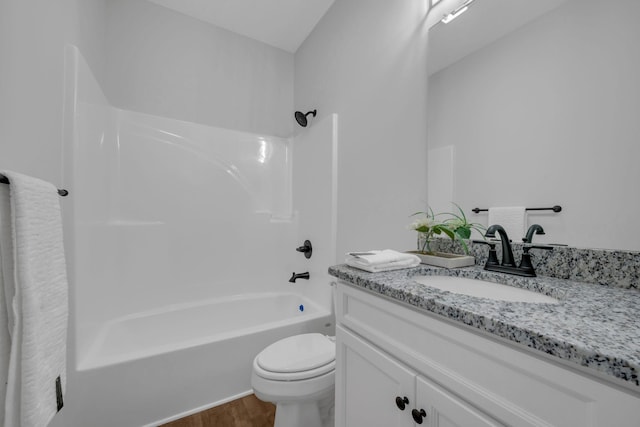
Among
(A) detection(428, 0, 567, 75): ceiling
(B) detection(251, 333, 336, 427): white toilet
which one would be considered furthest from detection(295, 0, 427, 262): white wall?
(B) detection(251, 333, 336, 427): white toilet

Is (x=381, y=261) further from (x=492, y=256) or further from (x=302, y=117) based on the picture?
(x=302, y=117)

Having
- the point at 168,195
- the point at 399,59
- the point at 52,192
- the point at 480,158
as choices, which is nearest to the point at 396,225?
the point at 480,158

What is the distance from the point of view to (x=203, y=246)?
209cm

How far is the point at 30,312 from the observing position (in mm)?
629

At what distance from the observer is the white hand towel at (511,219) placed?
889 mm

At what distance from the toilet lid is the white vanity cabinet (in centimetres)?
28

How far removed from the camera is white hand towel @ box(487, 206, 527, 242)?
0.89 meters

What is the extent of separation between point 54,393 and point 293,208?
6.12ft

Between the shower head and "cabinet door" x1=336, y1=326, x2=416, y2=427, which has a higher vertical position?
the shower head

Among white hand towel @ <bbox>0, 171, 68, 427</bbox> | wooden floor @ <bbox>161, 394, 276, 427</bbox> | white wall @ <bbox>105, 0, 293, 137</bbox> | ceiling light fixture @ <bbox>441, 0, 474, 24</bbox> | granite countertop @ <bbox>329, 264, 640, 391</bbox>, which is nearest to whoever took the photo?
granite countertop @ <bbox>329, 264, 640, 391</bbox>

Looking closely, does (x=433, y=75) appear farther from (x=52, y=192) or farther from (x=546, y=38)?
(x=52, y=192)

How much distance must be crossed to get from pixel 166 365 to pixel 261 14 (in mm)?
2461

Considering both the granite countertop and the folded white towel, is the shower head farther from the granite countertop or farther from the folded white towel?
the granite countertop

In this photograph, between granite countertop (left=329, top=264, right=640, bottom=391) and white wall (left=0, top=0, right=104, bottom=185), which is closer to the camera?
granite countertop (left=329, top=264, right=640, bottom=391)
